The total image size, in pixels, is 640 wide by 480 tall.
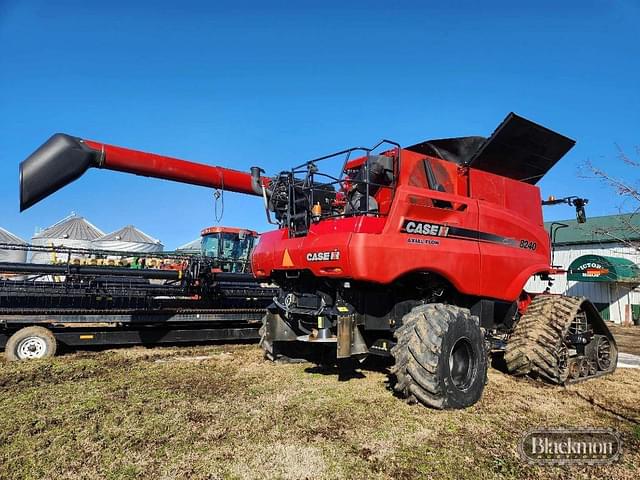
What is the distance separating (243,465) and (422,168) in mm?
4296

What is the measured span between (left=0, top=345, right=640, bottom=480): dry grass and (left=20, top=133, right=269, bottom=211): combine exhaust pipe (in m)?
2.62

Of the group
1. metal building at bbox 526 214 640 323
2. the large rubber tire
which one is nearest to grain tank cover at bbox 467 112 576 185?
the large rubber tire

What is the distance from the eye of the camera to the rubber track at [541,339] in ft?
20.9

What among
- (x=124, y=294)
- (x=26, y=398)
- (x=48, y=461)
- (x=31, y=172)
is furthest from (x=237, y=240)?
(x=48, y=461)

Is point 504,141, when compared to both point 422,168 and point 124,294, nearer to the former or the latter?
point 422,168

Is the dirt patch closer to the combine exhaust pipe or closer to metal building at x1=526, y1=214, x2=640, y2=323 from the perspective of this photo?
metal building at x1=526, y1=214, x2=640, y2=323

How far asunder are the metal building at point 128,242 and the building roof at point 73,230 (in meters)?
1.06

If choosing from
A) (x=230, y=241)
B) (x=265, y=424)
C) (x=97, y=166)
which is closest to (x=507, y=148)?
(x=265, y=424)

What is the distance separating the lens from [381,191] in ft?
20.0

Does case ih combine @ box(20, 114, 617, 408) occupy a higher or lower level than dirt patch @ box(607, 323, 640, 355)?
higher

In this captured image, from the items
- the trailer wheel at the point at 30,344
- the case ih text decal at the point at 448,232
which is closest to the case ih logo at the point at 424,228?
the case ih text decal at the point at 448,232

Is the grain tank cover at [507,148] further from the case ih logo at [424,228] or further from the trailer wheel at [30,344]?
the trailer wheel at [30,344]

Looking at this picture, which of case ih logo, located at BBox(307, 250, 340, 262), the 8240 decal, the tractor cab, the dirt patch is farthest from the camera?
the tractor cab

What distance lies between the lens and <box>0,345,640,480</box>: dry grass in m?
3.47
